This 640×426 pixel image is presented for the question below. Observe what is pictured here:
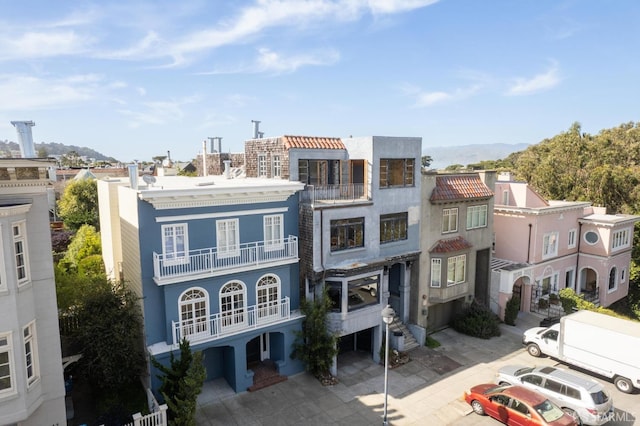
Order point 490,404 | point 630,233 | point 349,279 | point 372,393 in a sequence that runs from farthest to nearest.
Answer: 1. point 630,233
2. point 349,279
3. point 372,393
4. point 490,404

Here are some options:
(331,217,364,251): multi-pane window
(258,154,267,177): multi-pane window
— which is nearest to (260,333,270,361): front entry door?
(331,217,364,251): multi-pane window

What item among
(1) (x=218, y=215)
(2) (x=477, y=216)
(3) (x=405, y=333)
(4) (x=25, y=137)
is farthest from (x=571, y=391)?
(4) (x=25, y=137)

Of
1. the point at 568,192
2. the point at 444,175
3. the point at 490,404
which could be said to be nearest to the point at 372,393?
the point at 490,404

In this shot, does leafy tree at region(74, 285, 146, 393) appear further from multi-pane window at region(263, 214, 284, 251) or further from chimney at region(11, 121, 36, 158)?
chimney at region(11, 121, 36, 158)

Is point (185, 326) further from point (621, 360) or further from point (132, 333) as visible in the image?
point (621, 360)

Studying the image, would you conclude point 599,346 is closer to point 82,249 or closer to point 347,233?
point 347,233

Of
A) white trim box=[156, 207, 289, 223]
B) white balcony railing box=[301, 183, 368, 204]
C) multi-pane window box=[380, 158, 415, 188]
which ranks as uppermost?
multi-pane window box=[380, 158, 415, 188]
